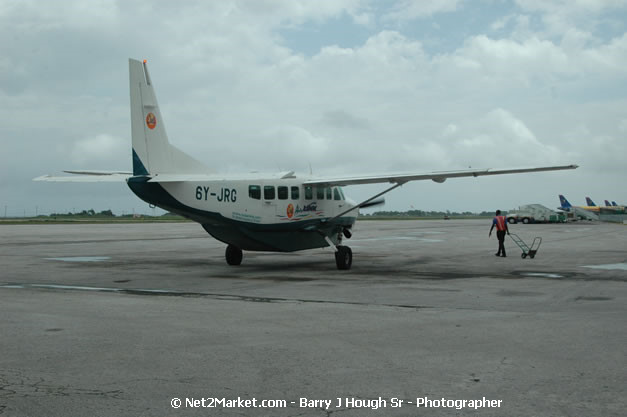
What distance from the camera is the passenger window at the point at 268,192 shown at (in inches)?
698

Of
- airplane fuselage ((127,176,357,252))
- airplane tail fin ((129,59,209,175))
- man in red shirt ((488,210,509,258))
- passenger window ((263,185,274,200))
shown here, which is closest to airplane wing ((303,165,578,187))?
airplane fuselage ((127,176,357,252))

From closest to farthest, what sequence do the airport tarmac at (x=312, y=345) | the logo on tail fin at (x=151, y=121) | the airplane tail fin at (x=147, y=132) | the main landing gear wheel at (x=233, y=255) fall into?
the airport tarmac at (x=312, y=345)
the airplane tail fin at (x=147, y=132)
the logo on tail fin at (x=151, y=121)
the main landing gear wheel at (x=233, y=255)

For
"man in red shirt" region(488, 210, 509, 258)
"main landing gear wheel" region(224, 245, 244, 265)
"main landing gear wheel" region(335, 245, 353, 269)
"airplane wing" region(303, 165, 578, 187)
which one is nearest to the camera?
"airplane wing" region(303, 165, 578, 187)

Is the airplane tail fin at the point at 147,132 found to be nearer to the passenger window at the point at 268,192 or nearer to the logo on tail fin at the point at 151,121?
the logo on tail fin at the point at 151,121

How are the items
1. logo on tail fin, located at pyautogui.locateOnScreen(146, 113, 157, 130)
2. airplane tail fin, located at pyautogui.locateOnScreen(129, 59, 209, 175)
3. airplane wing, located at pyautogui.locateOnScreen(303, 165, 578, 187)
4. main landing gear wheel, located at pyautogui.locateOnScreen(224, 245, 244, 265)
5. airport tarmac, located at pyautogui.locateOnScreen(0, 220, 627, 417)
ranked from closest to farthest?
airport tarmac, located at pyautogui.locateOnScreen(0, 220, 627, 417)
airplane tail fin, located at pyautogui.locateOnScreen(129, 59, 209, 175)
logo on tail fin, located at pyautogui.locateOnScreen(146, 113, 157, 130)
airplane wing, located at pyautogui.locateOnScreen(303, 165, 578, 187)
main landing gear wheel, located at pyautogui.locateOnScreen(224, 245, 244, 265)

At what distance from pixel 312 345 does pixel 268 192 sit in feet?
36.2

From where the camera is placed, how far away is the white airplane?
52.7 feet

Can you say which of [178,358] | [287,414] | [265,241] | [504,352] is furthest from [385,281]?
[287,414]

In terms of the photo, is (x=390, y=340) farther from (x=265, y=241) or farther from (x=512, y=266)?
(x=512, y=266)

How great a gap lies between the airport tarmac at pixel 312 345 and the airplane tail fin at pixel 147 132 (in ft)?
10.1

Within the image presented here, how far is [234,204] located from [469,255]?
11.3 metres

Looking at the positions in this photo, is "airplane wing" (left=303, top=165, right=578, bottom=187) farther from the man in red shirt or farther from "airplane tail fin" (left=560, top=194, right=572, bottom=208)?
"airplane tail fin" (left=560, top=194, right=572, bottom=208)

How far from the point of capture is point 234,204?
16906mm

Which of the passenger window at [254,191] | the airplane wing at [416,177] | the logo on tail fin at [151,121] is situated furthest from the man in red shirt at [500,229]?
the logo on tail fin at [151,121]
